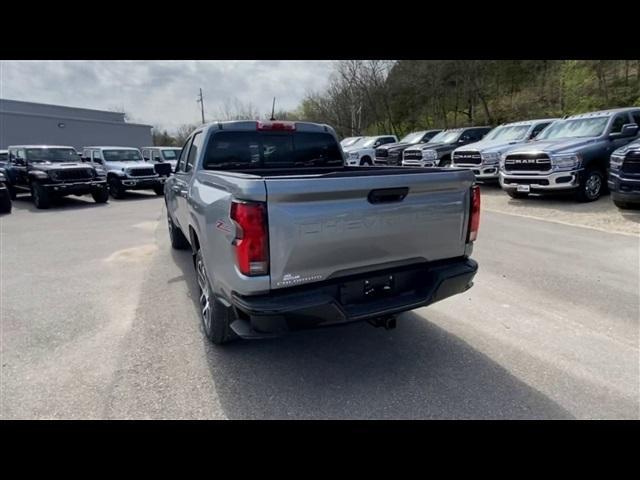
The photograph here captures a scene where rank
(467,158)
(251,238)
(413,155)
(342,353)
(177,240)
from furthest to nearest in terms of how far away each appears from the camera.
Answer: (413,155)
(467,158)
(177,240)
(342,353)
(251,238)

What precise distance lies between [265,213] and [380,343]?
6.05 feet

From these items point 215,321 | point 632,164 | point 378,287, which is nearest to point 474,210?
point 378,287

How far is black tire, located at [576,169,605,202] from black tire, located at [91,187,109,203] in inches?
604

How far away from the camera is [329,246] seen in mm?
2480

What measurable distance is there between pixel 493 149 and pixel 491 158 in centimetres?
33

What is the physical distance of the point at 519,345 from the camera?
3.33m

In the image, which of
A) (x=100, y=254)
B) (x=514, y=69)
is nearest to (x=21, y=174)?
(x=100, y=254)

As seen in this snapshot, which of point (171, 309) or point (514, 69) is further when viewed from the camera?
point (514, 69)

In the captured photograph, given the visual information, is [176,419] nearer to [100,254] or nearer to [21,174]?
[100,254]

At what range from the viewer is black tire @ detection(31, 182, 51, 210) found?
12.6 metres

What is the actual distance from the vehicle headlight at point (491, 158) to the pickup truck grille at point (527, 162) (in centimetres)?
198

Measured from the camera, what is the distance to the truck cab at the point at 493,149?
12031 mm

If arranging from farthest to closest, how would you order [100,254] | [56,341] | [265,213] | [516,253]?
[100,254] < [516,253] < [56,341] < [265,213]

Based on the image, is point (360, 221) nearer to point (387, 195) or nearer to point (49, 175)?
point (387, 195)
